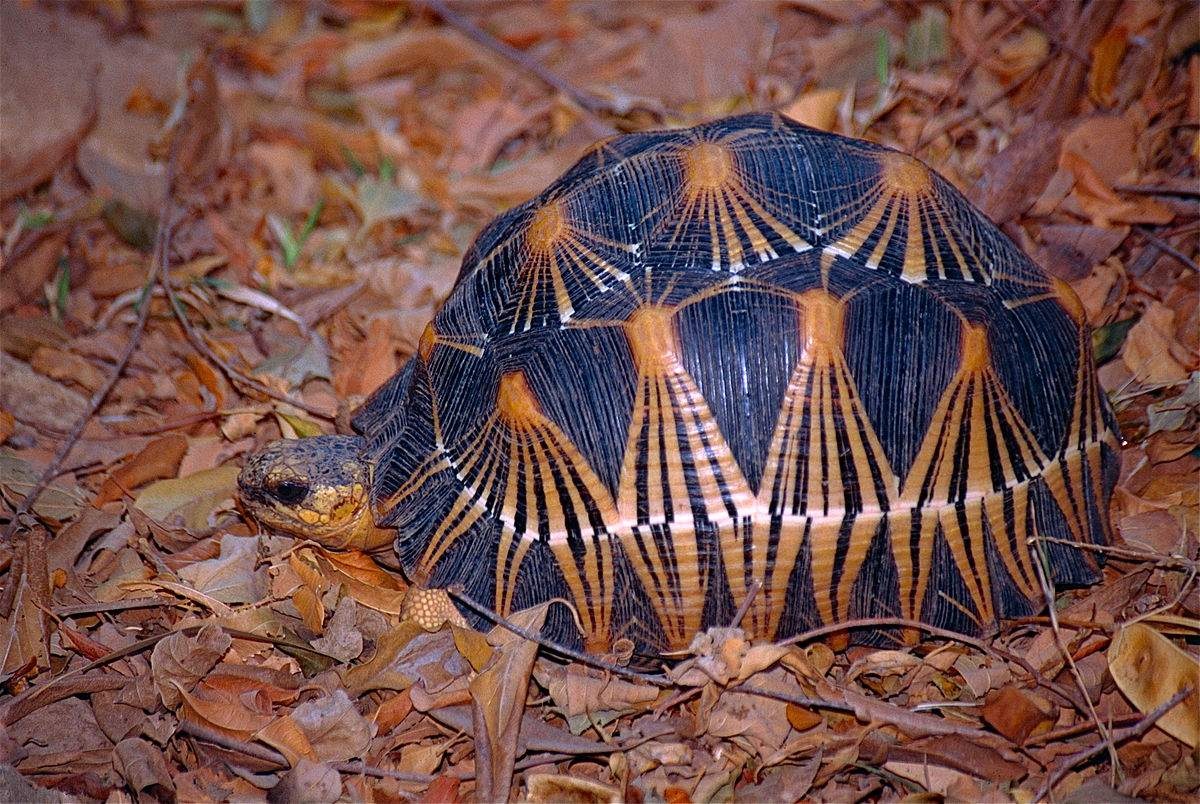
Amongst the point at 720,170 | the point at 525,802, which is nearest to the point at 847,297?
the point at 720,170

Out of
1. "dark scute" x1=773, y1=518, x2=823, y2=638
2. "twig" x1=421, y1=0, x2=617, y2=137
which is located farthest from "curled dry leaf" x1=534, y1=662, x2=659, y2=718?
"twig" x1=421, y1=0, x2=617, y2=137

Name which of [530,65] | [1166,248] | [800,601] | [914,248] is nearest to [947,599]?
[800,601]

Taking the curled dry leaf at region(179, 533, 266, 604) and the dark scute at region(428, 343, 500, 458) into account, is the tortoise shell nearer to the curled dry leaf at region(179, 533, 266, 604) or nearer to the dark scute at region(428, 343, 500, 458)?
the dark scute at region(428, 343, 500, 458)

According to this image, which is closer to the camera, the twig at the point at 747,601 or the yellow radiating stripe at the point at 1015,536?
the twig at the point at 747,601

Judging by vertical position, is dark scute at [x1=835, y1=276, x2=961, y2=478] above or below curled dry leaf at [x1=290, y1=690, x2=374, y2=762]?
above

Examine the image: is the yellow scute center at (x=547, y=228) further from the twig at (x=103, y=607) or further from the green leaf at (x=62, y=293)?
the green leaf at (x=62, y=293)

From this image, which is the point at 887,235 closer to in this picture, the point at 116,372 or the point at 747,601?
the point at 747,601

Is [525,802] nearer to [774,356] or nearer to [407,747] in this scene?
[407,747]

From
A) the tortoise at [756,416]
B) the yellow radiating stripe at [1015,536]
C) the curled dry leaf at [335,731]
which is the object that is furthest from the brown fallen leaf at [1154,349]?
the curled dry leaf at [335,731]
